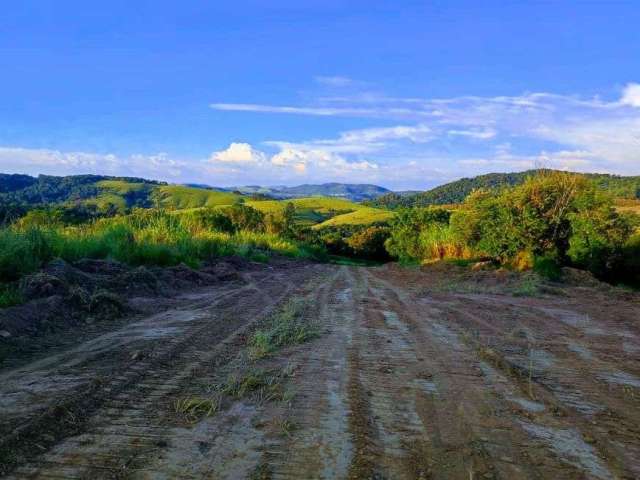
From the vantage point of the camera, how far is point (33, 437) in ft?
10.7

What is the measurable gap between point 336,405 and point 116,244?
1077 cm

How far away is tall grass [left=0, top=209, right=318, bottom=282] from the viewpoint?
902 centimetres

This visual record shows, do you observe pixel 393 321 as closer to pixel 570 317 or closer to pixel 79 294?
pixel 570 317

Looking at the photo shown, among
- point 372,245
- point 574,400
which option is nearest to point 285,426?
point 574,400

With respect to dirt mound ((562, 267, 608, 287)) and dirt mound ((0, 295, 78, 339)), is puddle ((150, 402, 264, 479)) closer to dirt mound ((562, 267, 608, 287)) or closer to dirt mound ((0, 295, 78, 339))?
dirt mound ((0, 295, 78, 339))

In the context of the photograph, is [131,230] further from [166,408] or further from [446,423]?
[446,423]

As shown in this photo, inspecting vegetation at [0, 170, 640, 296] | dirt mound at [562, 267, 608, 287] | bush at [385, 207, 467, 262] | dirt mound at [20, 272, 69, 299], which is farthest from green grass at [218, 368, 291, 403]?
bush at [385, 207, 467, 262]

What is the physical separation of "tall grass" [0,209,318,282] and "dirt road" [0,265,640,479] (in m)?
3.18

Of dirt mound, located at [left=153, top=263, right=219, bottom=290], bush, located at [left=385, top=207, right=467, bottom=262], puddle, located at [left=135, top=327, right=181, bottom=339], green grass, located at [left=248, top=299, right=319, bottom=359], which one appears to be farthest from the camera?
bush, located at [left=385, top=207, right=467, bottom=262]

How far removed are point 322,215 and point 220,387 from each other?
4314 inches

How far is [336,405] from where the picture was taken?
400 centimetres

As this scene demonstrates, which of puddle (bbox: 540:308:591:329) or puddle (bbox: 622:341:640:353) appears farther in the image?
puddle (bbox: 540:308:591:329)

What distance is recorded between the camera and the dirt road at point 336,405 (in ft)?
9.89

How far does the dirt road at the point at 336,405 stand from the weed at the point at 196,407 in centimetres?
4
